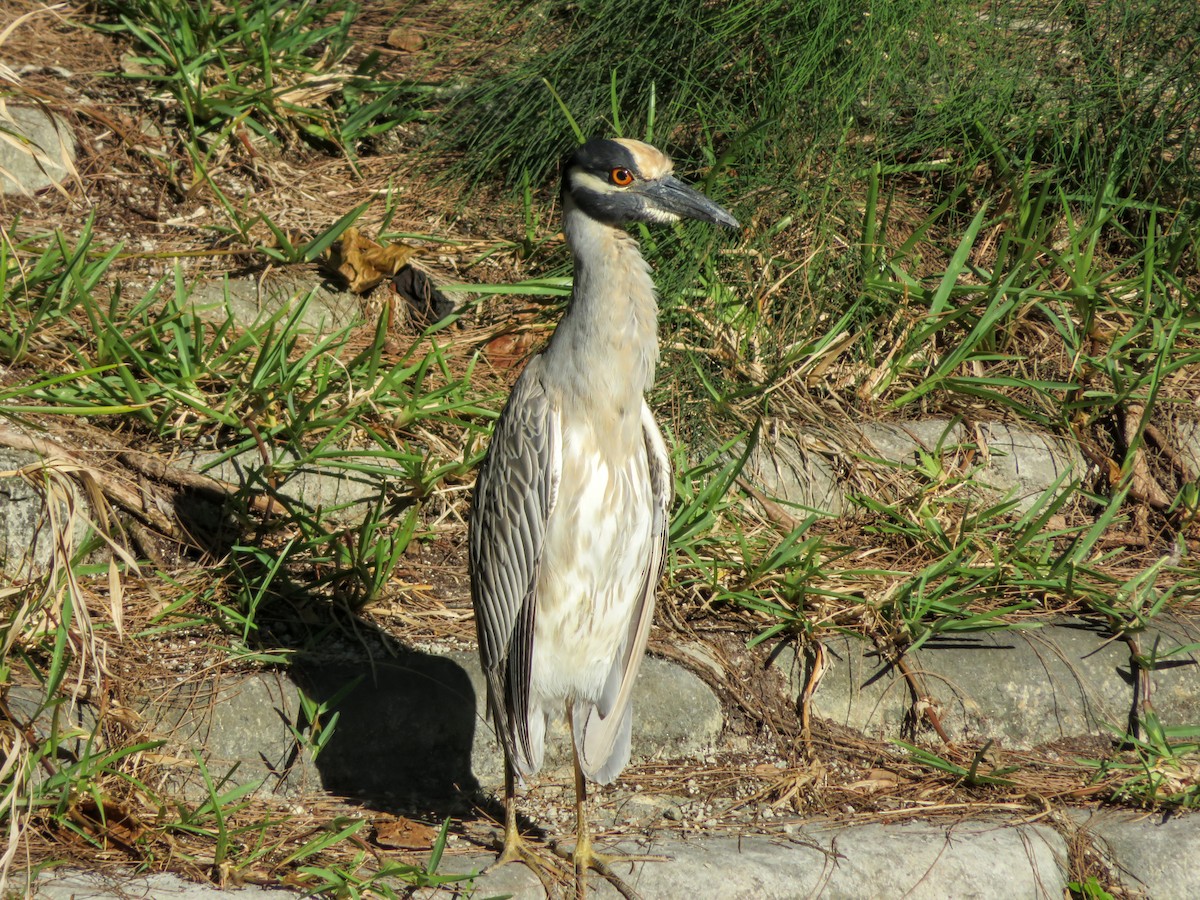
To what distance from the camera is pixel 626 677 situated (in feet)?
11.0

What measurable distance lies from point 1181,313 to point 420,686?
3.25 meters

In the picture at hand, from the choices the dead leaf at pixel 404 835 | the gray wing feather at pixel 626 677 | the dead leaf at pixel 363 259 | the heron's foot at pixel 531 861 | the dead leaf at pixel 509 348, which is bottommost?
the heron's foot at pixel 531 861

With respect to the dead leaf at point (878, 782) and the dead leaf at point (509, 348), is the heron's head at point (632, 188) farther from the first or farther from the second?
the dead leaf at point (878, 782)

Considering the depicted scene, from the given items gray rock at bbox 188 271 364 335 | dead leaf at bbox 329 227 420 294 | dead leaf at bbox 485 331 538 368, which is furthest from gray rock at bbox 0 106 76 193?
dead leaf at bbox 485 331 538 368

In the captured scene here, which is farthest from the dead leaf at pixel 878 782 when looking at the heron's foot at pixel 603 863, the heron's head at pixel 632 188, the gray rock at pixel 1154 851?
the heron's head at pixel 632 188

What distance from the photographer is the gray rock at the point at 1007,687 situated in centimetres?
377

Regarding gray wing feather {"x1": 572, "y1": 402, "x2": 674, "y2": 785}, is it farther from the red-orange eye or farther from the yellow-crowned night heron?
the red-orange eye

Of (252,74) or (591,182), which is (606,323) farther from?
(252,74)

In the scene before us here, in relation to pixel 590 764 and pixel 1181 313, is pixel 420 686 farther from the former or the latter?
pixel 1181 313

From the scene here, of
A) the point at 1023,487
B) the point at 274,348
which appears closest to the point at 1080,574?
the point at 1023,487

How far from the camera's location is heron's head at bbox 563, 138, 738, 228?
314 cm

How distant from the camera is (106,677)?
3277 millimetres

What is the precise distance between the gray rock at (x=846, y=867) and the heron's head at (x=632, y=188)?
1656mm

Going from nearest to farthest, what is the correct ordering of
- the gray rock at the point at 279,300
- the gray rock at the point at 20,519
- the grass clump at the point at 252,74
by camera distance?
the gray rock at the point at 20,519
the gray rock at the point at 279,300
the grass clump at the point at 252,74
